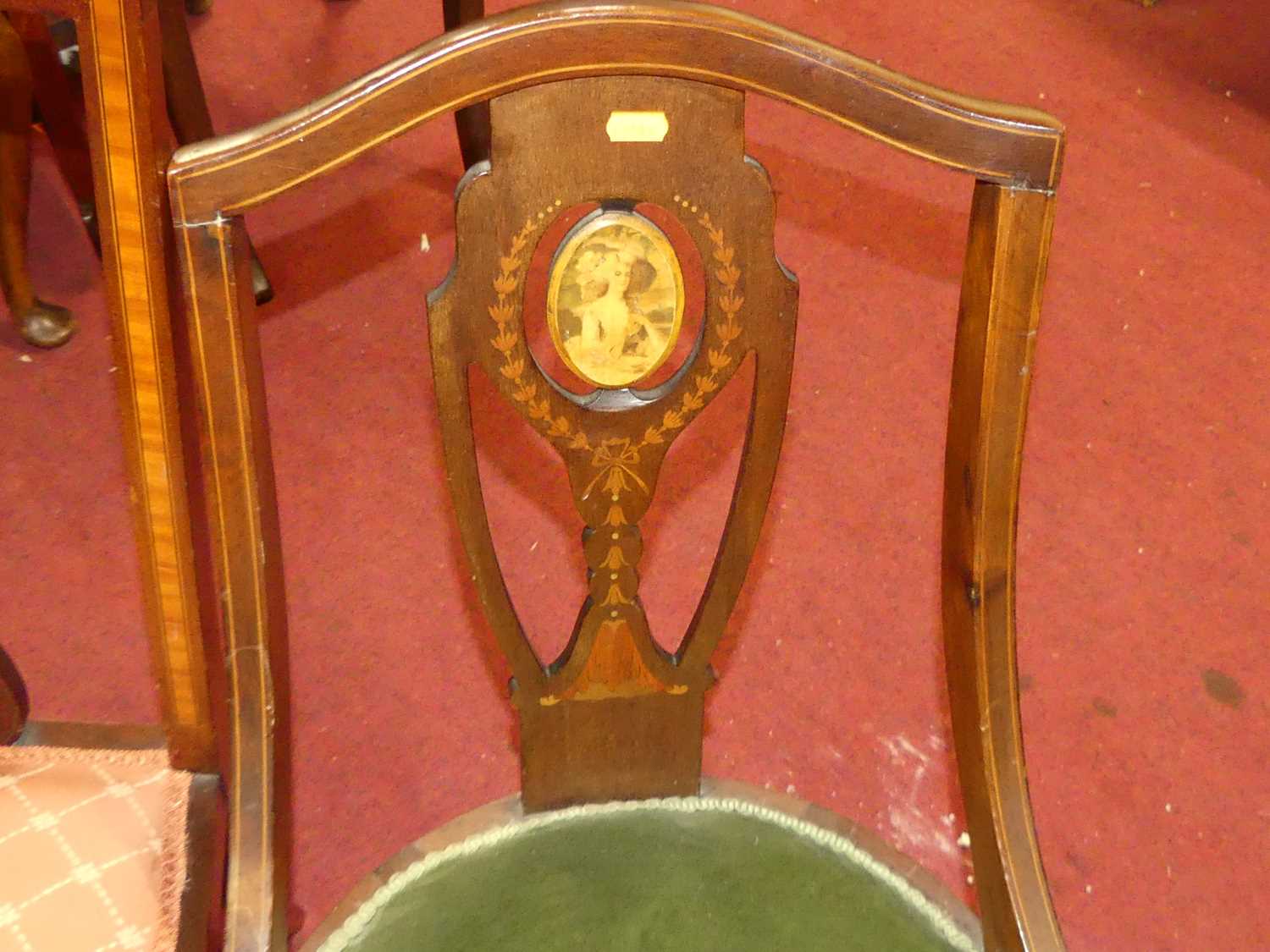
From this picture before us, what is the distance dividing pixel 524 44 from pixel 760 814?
48 cm

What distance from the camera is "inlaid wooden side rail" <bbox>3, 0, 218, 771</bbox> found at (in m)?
0.67

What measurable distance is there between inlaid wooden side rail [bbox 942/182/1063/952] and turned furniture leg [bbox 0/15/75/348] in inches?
49.9

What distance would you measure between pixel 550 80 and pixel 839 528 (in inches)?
42.9

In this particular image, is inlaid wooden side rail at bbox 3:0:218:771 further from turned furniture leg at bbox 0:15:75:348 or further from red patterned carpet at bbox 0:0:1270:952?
turned furniture leg at bbox 0:15:75:348

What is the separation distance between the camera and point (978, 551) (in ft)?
2.36

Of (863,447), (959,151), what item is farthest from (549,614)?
(959,151)

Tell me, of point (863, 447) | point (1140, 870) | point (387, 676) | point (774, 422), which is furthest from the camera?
point (863, 447)

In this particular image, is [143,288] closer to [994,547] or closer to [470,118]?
[994,547]

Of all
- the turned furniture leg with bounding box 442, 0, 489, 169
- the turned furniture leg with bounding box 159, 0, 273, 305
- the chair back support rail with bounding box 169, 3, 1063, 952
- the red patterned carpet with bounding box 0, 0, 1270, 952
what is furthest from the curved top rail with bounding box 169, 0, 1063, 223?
the turned furniture leg with bounding box 442, 0, 489, 169

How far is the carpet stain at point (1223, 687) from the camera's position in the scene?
4.80ft

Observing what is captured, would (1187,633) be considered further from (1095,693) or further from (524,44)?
(524,44)

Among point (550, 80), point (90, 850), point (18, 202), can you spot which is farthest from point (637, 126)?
point (18, 202)

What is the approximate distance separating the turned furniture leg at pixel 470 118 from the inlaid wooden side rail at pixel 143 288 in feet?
3.37

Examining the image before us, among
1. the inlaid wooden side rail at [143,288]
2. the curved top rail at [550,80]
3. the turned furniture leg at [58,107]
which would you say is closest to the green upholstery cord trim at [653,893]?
the inlaid wooden side rail at [143,288]
